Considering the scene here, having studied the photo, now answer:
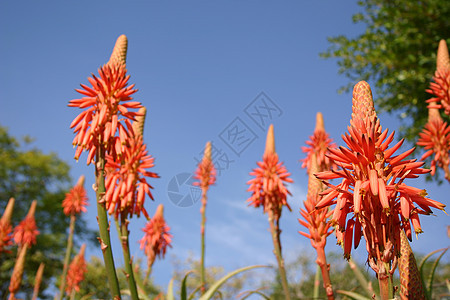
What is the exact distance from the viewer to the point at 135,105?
3.28 metres

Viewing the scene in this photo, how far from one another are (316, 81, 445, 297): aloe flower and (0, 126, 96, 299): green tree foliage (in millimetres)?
29488

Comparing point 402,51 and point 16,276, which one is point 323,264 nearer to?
point 16,276

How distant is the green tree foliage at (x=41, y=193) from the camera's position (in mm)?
27656

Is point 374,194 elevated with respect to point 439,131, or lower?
lower

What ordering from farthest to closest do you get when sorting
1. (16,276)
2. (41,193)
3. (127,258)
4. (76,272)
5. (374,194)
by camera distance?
1. (41,193)
2. (76,272)
3. (16,276)
4. (127,258)
5. (374,194)

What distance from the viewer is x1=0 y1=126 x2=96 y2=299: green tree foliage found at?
90.7 ft

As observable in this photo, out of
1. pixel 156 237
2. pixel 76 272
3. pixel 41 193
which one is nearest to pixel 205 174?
pixel 156 237

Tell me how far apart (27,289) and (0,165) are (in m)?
10.6

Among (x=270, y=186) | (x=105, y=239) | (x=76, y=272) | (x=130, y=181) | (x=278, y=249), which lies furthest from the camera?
(x=76, y=272)

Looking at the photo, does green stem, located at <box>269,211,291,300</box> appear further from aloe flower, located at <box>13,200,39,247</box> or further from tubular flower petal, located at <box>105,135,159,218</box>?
aloe flower, located at <box>13,200,39,247</box>

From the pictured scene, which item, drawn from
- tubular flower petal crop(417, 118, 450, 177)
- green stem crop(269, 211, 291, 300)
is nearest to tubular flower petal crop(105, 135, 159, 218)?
green stem crop(269, 211, 291, 300)

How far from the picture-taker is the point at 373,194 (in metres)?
1.62

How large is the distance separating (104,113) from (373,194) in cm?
232

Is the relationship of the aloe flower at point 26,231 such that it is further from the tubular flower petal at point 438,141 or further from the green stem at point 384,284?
the green stem at point 384,284
